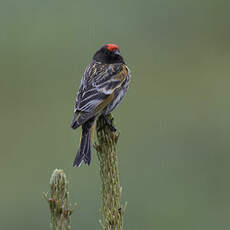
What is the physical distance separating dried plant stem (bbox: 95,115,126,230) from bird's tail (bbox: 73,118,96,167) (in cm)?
61

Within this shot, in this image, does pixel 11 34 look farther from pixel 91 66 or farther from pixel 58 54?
pixel 91 66

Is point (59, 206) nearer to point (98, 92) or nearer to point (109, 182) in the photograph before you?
point (109, 182)

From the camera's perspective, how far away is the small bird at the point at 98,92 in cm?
548

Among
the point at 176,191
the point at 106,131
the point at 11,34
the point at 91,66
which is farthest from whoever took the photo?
the point at 11,34

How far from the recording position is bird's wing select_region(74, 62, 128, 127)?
5.84 metres

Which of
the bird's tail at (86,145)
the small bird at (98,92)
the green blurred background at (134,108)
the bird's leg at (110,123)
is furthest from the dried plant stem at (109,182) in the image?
the green blurred background at (134,108)

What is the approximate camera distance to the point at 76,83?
1745cm

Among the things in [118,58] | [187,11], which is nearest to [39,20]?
[187,11]

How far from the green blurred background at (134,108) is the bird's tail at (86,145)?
4.58 meters

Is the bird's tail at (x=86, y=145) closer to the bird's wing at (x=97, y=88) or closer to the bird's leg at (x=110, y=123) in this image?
the bird's wing at (x=97, y=88)

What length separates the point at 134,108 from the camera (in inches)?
622

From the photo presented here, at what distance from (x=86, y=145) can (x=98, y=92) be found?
1197mm

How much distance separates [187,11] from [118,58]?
1593 cm

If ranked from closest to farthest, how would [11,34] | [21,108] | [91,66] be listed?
[91,66] → [21,108] → [11,34]
